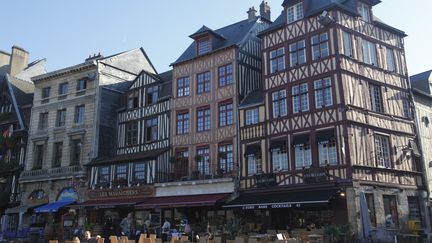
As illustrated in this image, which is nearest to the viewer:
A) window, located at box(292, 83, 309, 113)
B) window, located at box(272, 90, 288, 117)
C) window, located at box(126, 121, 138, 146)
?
window, located at box(292, 83, 309, 113)

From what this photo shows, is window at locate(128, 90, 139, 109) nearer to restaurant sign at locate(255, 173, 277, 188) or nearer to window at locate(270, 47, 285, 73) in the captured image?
window at locate(270, 47, 285, 73)

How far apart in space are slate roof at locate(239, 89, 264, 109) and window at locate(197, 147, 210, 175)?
285 centimetres

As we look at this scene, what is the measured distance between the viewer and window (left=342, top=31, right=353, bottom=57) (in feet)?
60.3

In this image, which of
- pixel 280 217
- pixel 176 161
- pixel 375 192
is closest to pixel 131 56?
pixel 176 161

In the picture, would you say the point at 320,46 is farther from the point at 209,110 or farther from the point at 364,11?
the point at 209,110

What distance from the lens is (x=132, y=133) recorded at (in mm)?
25797

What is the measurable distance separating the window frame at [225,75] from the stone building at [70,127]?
8.26 meters

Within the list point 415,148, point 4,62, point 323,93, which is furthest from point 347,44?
point 4,62

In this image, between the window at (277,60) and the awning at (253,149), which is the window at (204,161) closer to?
the awning at (253,149)

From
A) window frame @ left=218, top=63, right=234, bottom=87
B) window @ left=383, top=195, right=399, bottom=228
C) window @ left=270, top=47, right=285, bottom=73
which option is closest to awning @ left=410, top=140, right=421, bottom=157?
window @ left=383, top=195, right=399, bottom=228

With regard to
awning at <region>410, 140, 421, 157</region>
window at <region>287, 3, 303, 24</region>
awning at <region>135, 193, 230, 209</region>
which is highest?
window at <region>287, 3, 303, 24</region>

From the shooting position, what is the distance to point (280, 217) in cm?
1877

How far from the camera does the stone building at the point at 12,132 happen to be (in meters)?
28.7

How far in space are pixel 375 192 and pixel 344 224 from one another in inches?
82.1
